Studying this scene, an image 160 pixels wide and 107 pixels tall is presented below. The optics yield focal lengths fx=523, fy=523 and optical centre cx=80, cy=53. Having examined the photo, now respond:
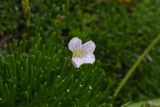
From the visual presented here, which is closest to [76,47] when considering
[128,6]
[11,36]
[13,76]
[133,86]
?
[13,76]

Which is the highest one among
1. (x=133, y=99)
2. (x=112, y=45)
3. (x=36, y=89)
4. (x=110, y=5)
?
(x=110, y=5)

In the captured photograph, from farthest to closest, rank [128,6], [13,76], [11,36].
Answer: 1. [128,6]
2. [11,36]
3. [13,76]

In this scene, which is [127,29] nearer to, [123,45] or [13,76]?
[123,45]

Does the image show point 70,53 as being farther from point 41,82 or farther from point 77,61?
point 41,82

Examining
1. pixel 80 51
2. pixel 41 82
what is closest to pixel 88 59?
pixel 80 51

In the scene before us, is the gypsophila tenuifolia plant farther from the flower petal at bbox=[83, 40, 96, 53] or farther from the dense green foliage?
the flower petal at bbox=[83, 40, 96, 53]

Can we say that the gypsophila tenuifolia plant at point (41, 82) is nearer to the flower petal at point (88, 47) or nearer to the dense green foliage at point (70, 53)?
the dense green foliage at point (70, 53)
